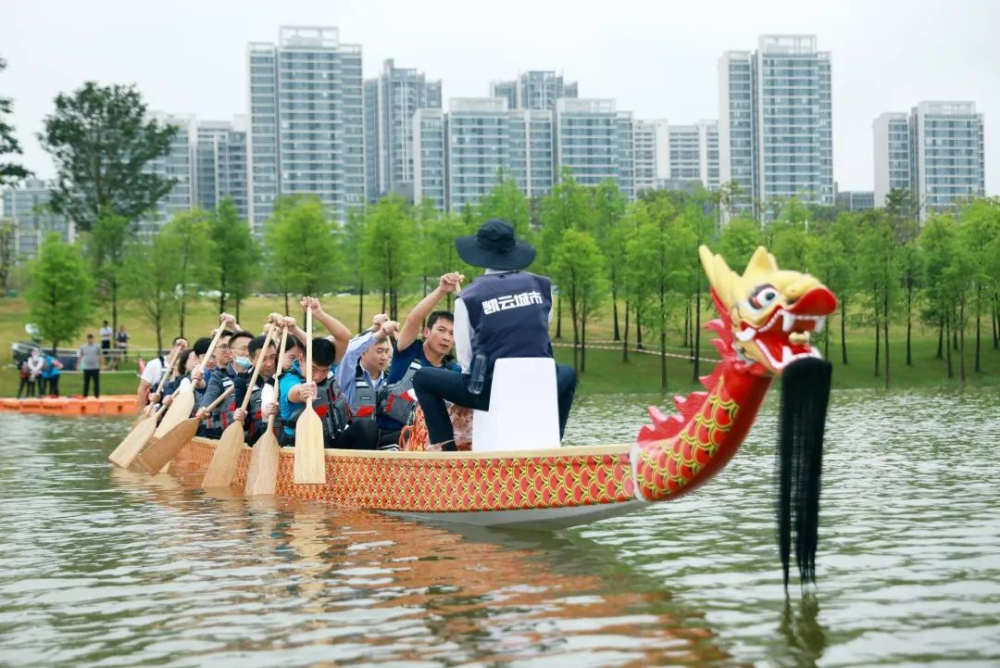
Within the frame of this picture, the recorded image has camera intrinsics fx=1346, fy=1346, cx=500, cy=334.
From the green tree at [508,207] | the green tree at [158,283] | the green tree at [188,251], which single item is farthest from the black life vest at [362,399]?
the green tree at [158,283]

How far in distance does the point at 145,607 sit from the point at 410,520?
367 centimetres

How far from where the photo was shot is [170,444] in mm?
16828

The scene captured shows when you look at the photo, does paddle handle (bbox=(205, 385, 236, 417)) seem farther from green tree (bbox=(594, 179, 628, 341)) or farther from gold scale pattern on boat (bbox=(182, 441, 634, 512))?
green tree (bbox=(594, 179, 628, 341))

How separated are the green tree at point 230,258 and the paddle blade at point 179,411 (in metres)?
41.9

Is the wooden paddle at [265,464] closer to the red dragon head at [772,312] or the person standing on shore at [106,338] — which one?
the red dragon head at [772,312]

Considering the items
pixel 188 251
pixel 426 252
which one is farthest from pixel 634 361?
pixel 188 251

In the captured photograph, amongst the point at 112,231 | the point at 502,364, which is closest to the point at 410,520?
the point at 502,364

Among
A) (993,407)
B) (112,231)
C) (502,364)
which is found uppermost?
(112,231)

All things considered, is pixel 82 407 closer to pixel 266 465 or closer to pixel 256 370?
pixel 256 370

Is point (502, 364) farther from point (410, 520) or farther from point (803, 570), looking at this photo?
point (803, 570)

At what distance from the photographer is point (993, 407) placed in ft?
91.0

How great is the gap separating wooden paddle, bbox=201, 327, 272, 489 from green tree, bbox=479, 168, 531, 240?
41.8 meters

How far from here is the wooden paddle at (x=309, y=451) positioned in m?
12.5

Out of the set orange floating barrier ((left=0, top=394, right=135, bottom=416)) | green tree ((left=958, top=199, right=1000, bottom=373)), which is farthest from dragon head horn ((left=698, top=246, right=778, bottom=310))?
green tree ((left=958, top=199, right=1000, bottom=373))
